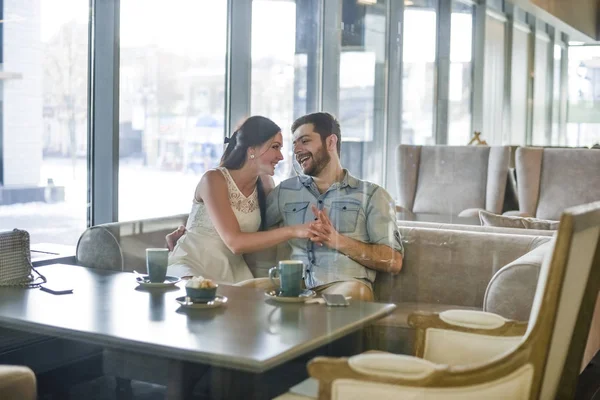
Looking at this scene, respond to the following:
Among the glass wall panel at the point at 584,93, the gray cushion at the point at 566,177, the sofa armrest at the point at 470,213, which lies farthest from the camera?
the glass wall panel at the point at 584,93

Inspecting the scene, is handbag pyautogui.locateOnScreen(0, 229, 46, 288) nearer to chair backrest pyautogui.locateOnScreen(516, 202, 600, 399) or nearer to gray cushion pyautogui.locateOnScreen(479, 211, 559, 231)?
chair backrest pyautogui.locateOnScreen(516, 202, 600, 399)

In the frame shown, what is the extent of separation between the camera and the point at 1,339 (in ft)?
4.87

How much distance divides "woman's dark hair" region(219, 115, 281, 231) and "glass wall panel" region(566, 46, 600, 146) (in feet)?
9.52

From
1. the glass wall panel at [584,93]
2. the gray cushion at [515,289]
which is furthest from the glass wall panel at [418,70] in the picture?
the gray cushion at [515,289]

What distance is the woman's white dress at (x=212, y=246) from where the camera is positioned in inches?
78.5

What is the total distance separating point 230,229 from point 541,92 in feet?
12.2

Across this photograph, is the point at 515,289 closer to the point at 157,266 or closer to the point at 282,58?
the point at 157,266

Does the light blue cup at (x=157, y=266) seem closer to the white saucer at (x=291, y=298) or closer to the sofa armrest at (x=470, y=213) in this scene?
the white saucer at (x=291, y=298)

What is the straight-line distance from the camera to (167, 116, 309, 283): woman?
6.51 ft

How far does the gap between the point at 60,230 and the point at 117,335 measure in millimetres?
1008

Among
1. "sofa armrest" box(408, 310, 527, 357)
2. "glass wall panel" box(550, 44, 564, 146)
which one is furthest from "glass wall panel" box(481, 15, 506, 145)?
"sofa armrest" box(408, 310, 527, 357)

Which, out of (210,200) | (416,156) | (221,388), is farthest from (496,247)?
(416,156)

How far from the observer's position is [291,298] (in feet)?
4.85

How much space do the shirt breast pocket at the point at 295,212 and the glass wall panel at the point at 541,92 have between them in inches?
127
